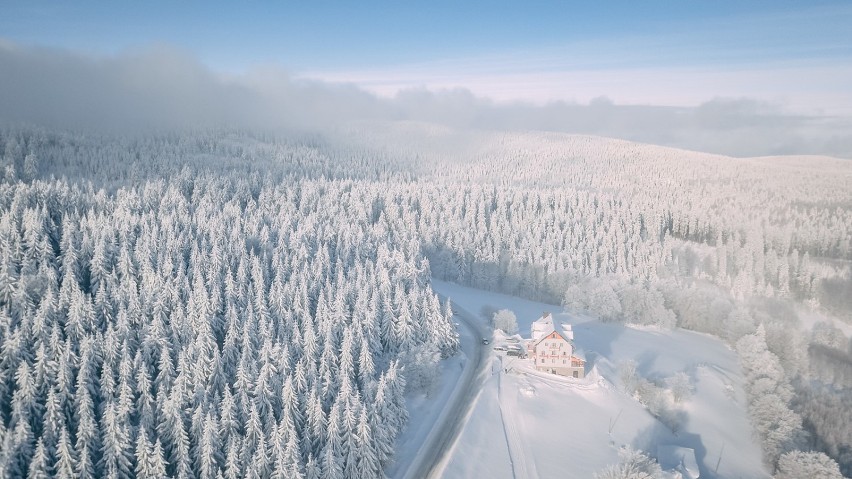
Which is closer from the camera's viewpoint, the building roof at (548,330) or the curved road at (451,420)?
the curved road at (451,420)

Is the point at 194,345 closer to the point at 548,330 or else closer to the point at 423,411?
the point at 423,411

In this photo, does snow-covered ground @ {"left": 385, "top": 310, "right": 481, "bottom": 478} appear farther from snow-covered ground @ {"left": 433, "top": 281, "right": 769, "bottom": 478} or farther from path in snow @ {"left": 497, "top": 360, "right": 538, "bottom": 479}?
path in snow @ {"left": 497, "top": 360, "right": 538, "bottom": 479}

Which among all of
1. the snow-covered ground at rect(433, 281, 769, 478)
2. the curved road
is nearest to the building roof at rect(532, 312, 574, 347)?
the snow-covered ground at rect(433, 281, 769, 478)

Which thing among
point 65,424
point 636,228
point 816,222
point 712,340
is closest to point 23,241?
point 65,424

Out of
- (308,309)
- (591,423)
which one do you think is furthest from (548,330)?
(308,309)

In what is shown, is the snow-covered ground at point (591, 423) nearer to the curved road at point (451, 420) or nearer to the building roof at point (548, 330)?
the curved road at point (451, 420)

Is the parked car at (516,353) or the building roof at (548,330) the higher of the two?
the building roof at (548,330)

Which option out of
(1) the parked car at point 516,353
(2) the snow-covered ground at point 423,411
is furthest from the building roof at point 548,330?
(2) the snow-covered ground at point 423,411

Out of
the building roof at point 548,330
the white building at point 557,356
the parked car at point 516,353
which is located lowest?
the parked car at point 516,353
